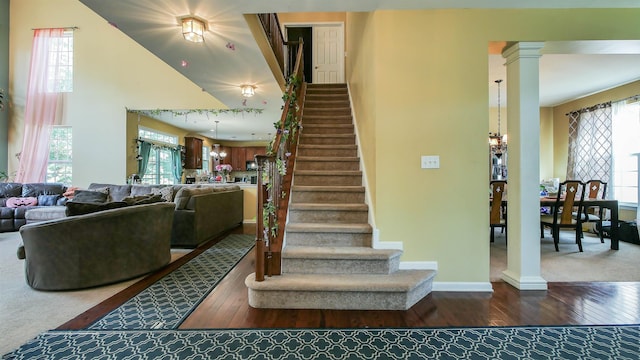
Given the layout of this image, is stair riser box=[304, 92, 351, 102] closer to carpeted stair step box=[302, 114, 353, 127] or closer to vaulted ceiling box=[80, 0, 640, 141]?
vaulted ceiling box=[80, 0, 640, 141]

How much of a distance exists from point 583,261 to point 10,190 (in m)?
10.4

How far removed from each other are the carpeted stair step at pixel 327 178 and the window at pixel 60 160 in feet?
21.7

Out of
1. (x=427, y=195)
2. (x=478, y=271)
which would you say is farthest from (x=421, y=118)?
(x=478, y=271)

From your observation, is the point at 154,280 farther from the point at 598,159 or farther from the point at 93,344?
the point at 598,159

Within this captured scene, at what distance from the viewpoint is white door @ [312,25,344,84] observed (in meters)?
7.53

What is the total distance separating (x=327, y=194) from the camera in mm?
3385

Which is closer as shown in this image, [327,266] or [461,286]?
[327,266]

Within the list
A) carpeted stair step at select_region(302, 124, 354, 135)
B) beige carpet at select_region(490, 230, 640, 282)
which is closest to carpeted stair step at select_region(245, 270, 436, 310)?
beige carpet at select_region(490, 230, 640, 282)

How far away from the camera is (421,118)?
270 cm

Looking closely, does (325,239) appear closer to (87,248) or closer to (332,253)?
(332,253)

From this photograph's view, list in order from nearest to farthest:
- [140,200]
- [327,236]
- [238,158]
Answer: [327,236] < [140,200] < [238,158]

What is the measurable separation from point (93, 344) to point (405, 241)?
8.29 ft

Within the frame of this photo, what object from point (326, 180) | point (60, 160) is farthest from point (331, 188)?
point (60, 160)

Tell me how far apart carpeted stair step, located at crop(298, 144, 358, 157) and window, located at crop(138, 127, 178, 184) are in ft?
16.4
